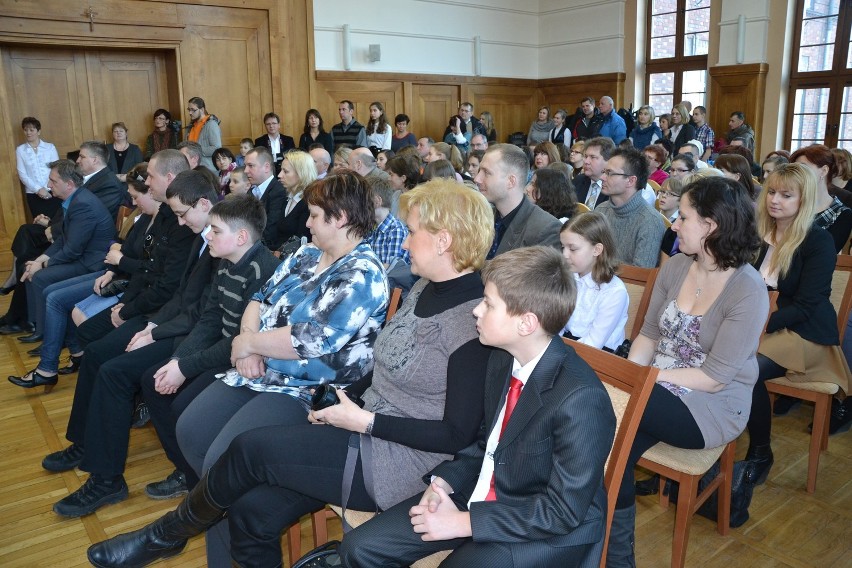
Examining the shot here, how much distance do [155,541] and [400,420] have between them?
0.94 metres

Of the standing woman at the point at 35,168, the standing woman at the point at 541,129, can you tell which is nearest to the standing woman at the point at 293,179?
the standing woman at the point at 35,168

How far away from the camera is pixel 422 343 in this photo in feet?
5.71

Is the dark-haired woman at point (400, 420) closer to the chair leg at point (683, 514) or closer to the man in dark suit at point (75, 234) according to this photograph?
the chair leg at point (683, 514)

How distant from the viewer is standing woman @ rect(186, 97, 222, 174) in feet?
26.4

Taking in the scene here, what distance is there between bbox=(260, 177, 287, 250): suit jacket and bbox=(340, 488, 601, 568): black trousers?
3.32 metres

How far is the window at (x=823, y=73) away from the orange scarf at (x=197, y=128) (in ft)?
26.4

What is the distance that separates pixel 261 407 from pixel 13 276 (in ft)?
13.4

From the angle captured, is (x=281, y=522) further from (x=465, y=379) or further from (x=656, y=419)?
(x=656, y=419)

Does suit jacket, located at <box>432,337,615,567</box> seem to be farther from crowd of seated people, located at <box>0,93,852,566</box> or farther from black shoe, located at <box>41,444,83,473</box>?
black shoe, located at <box>41,444,83,473</box>

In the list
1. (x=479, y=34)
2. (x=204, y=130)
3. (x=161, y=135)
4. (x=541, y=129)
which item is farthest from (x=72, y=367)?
(x=479, y=34)

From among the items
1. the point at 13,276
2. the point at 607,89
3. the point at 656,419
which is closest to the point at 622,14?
the point at 607,89

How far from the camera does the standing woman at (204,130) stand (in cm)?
805

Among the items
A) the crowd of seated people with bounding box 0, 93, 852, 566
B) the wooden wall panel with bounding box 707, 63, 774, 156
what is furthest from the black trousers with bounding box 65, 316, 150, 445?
the wooden wall panel with bounding box 707, 63, 774, 156

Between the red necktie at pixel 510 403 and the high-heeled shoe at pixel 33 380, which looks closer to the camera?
the red necktie at pixel 510 403
